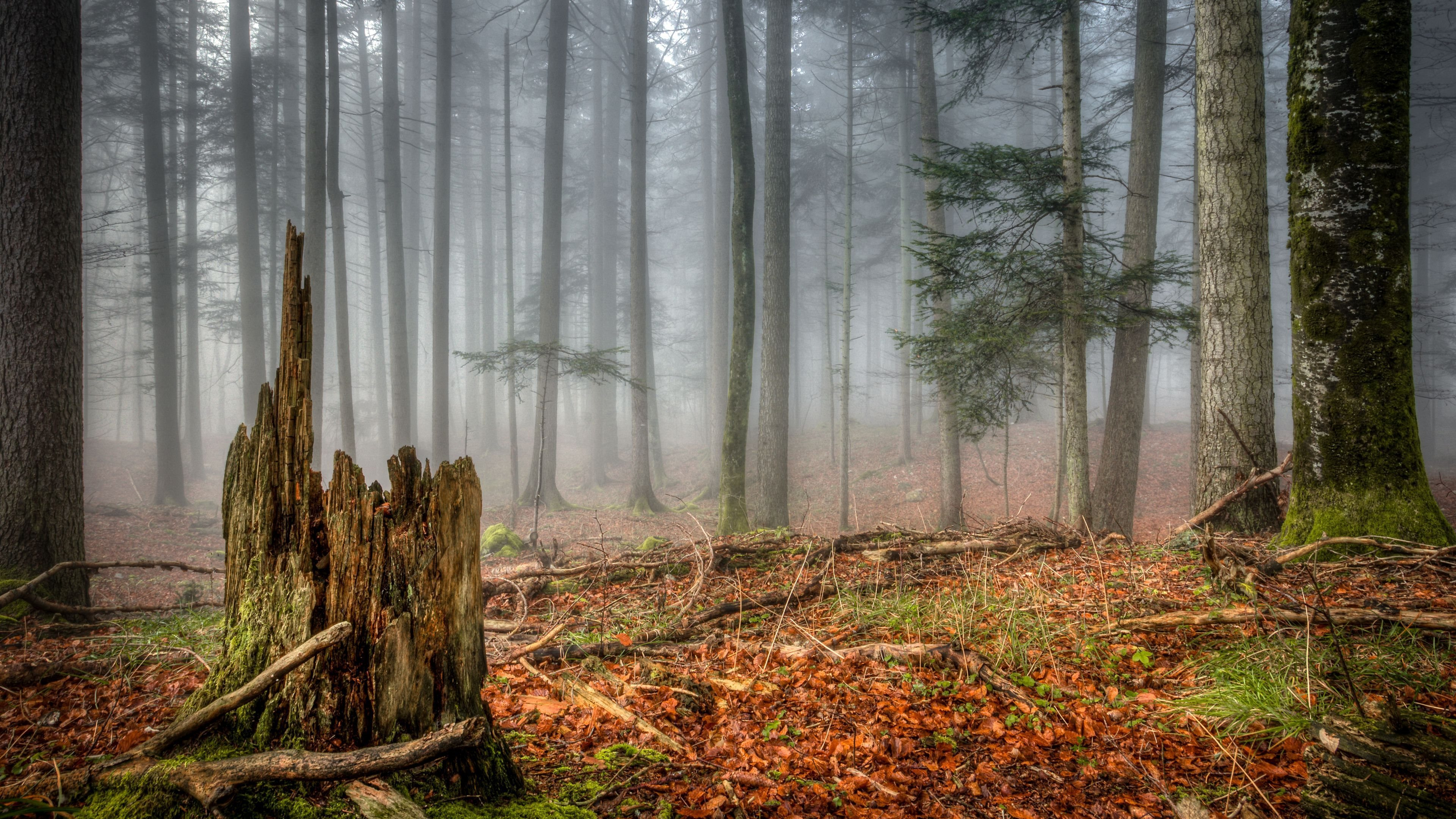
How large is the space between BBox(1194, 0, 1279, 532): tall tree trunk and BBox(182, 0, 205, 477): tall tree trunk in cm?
2107

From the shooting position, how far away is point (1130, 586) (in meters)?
4.91

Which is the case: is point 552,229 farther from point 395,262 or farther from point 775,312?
point 775,312

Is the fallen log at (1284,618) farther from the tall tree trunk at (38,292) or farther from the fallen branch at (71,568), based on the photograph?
the tall tree trunk at (38,292)

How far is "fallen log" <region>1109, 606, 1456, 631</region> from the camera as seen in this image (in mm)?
3395

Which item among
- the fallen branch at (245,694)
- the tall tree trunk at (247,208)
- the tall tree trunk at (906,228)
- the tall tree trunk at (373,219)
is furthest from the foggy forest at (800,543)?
the tall tree trunk at (373,219)

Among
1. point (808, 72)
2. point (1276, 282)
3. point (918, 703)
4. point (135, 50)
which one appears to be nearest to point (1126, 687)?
point (918, 703)

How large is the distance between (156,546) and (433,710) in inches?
593

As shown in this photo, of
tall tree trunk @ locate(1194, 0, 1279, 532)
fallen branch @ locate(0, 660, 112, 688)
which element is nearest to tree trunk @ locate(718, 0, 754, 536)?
tall tree trunk @ locate(1194, 0, 1279, 532)

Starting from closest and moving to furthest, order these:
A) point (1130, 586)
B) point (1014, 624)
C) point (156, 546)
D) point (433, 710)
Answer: point (433, 710), point (1014, 624), point (1130, 586), point (156, 546)

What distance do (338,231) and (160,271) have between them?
5.54 meters

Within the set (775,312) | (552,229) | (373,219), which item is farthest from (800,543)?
(373,219)

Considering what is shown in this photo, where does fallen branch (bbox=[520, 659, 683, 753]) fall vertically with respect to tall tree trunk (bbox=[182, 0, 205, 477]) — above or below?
below

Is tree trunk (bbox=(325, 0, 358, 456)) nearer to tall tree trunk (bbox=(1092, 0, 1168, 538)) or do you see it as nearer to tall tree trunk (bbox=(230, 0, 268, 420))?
tall tree trunk (bbox=(230, 0, 268, 420))

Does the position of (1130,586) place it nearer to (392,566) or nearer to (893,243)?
(392,566)
